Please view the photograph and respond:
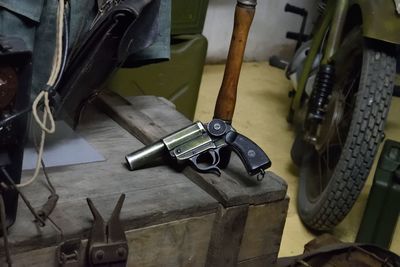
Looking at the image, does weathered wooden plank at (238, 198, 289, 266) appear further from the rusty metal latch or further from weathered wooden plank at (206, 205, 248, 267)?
the rusty metal latch

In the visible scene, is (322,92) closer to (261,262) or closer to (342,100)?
(342,100)

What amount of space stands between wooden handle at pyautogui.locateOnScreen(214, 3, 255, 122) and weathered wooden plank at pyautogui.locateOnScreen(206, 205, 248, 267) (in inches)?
12.8

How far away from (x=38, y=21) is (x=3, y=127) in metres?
0.31

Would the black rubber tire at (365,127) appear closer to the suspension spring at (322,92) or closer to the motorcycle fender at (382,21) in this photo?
the motorcycle fender at (382,21)

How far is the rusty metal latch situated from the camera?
35.2 inches

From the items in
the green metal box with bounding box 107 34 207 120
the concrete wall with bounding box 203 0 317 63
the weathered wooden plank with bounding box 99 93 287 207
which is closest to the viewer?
the weathered wooden plank with bounding box 99 93 287 207

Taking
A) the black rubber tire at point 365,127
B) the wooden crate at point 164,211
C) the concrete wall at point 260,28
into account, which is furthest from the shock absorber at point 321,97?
the concrete wall at point 260,28

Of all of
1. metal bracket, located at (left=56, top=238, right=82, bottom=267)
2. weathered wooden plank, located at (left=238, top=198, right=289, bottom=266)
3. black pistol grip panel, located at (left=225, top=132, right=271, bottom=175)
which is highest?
black pistol grip panel, located at (left=225, top=132, right=271, bottom=175)

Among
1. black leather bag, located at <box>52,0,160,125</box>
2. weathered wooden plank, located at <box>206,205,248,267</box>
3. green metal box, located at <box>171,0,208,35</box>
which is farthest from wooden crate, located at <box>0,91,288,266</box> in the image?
green metal box, located at <box>171,0,208,35</box>

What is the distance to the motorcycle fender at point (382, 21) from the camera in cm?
158

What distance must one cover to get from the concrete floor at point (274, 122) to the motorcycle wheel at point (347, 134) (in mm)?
74

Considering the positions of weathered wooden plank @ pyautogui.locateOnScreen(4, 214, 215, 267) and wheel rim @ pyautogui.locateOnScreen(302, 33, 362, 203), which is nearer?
weathered wooden plank @ pyautogui.locateOnScreen(4, 214, 215, 267)

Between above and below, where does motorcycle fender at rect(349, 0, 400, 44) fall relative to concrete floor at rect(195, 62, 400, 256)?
above

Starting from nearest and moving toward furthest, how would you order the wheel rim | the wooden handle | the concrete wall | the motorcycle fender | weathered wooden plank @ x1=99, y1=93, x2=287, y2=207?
weathered wooden plank @ x1=99, y1=93, x2=287, y2=207, the wooden handle, the motorcycle fender, the wheel rim, the concrete wall
